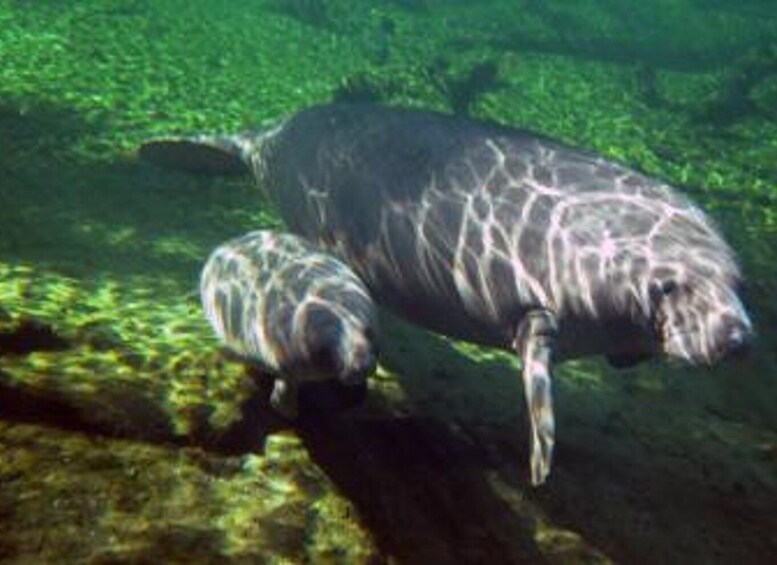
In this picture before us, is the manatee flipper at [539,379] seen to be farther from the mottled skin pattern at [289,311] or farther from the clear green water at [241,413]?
the mottled skin pattern at [289,311]

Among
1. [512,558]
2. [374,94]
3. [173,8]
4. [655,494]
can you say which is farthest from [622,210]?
[173,8]

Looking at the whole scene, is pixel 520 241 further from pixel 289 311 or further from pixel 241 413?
pixel 241 413

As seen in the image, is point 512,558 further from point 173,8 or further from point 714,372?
point 173,8

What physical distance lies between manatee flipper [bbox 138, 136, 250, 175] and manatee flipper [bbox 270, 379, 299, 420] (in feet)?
18.1

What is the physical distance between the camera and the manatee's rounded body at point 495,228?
6.50 meters

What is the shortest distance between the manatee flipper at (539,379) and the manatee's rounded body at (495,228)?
17 cm

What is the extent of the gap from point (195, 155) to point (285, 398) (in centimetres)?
618

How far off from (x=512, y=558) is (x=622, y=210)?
3.02m

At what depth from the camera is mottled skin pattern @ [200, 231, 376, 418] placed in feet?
19.1

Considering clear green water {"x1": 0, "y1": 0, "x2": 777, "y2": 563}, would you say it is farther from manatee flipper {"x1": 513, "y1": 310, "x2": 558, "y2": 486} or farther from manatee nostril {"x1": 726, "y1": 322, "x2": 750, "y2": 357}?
manatee nostril {"x1": 726, "y1": 322, "x2": 750, "y2": 357}

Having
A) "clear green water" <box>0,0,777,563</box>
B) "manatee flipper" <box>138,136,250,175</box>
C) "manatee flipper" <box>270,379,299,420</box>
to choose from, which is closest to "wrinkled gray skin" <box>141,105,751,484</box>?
"clear green water" <box>0,0,777,563</box>

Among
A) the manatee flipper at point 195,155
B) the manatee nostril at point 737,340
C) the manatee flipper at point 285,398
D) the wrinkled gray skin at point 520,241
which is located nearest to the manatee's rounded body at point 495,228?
the wrinkled gray skin at point 520,241

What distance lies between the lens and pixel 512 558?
17.4 feet

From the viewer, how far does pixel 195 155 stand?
1138 cm
